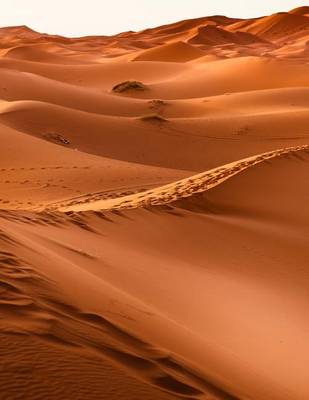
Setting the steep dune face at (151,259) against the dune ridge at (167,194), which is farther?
the dune ridge at (167,194)

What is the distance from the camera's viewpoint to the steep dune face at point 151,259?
113 inches

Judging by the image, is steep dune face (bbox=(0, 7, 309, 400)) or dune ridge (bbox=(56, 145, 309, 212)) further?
dune ridge (bbox=(56, 145, 309, 212))

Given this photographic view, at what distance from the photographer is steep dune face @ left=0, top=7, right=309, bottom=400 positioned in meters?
2.88

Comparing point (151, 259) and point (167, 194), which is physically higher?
point (167, 194)

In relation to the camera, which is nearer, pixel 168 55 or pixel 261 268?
pixel 261 268

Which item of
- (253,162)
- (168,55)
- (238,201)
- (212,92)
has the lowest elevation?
(238,201)

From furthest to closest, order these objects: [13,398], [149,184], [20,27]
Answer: [20,27] → [149,184] → [13,398]

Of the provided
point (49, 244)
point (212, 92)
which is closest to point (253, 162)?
point (49, 244)

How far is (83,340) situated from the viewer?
9.72ft

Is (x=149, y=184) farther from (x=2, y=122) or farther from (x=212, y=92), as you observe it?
(x=212, y=92)

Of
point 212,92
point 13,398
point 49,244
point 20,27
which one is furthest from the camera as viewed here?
point 20,27

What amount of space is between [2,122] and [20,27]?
385 feet

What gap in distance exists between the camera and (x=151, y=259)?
605 centimetres

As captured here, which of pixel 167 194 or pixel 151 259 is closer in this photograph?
pixel 151 259
